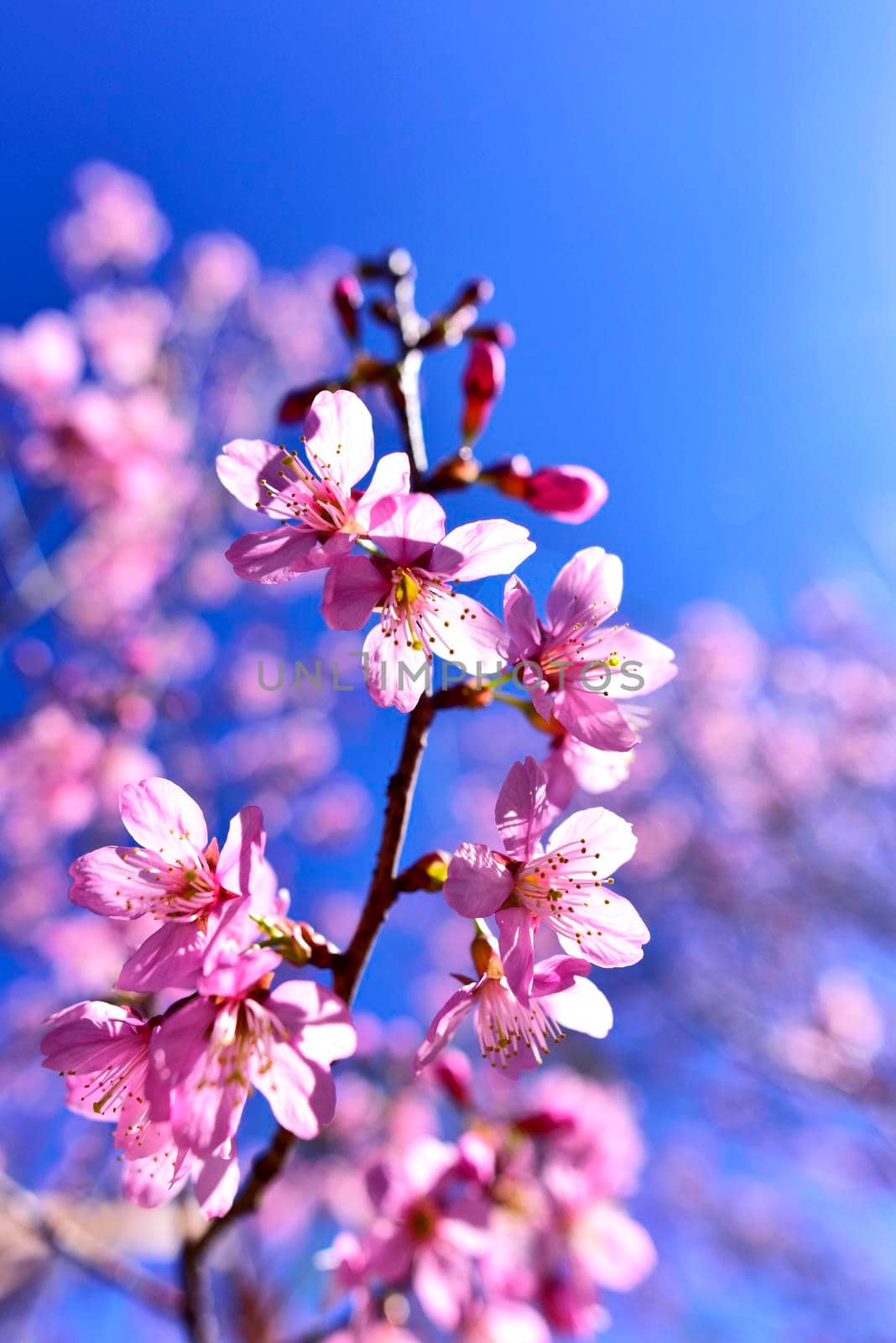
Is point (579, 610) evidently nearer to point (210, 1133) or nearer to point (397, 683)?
point (397, 683)

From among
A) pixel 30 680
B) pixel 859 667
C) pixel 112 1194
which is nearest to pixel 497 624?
pixel 30 680

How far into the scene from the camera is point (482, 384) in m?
1.64

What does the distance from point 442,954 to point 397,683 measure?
30.1 ft

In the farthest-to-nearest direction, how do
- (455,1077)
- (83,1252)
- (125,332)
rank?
Answer: (125,332), (455,1077), (83,1252)

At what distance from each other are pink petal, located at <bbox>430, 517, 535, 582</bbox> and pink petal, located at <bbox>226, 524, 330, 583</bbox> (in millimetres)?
161

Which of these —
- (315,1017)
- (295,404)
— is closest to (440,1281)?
(315,1017)

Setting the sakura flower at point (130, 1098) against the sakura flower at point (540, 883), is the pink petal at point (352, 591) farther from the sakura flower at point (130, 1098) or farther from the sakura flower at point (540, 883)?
the sakura flower at point (130, 1098)

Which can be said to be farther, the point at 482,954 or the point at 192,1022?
the point at 482,954

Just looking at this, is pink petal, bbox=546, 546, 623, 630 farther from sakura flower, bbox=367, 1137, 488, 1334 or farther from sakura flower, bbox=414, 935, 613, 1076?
sakura flower, bbox=367, 1137, 488, 1334

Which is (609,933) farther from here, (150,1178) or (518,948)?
(150,1178)

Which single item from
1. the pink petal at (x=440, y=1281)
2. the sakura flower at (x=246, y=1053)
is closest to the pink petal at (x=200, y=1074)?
the sakura flower at (x=246, y=1053)

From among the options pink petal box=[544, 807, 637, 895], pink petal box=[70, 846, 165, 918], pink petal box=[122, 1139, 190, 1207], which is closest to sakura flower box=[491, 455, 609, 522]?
pink petal box=[544, 807, 637, 895]

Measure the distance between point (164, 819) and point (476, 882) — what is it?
43cm

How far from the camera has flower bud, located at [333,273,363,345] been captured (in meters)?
1.86
